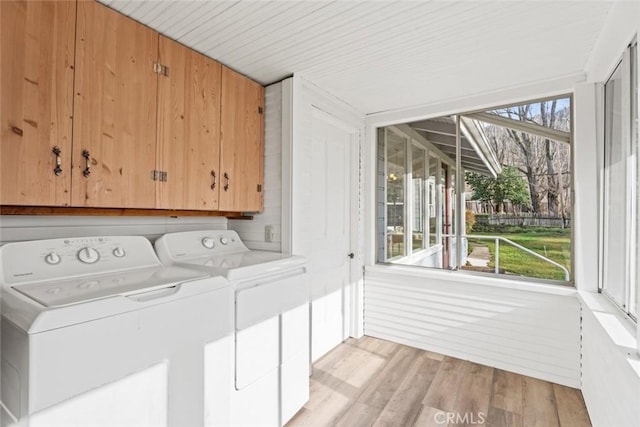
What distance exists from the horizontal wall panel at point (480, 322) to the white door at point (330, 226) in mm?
383

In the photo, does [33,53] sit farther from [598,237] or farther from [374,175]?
[598,237]

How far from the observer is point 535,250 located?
272 cm

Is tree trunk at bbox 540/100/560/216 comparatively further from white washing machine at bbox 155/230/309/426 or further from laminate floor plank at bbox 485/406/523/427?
white washing machine at bbox 155/230/309/426

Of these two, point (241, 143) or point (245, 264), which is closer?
point (245, 264)

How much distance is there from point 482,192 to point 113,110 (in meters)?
2.88

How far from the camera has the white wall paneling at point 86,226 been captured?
160cm

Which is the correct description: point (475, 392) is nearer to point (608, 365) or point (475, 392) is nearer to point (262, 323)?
point (608, 365)

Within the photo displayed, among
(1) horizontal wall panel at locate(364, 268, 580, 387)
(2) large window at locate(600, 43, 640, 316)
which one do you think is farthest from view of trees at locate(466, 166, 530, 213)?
(1) horizontal wall panel at locate(364, 268, 580, 387)

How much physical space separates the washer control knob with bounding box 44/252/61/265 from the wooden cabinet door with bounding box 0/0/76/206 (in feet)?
0.81

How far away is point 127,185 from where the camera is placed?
170cm

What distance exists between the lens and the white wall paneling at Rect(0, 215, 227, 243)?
5.24 ft

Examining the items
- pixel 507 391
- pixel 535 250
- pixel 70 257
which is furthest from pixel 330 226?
pixel 70 257

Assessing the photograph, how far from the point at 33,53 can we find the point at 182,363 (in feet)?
4.76

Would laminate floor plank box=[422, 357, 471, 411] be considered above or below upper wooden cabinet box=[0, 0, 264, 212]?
below
